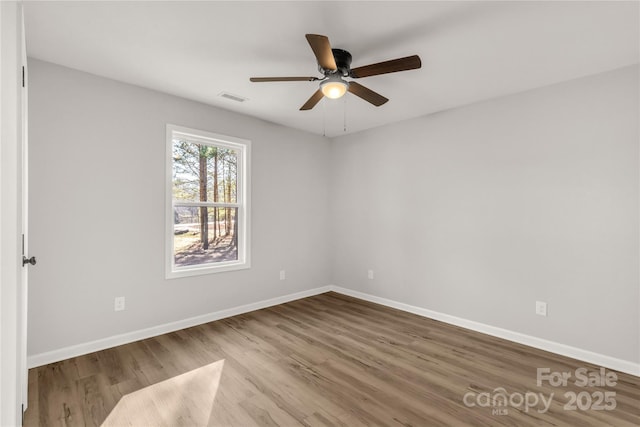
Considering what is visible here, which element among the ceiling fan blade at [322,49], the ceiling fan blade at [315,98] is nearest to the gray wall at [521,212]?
the ceiling fan blade at [315,98]

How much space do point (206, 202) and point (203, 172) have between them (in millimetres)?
356

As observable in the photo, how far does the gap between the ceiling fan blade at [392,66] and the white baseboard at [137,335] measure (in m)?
2.99

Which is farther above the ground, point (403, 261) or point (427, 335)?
point (403, 261)

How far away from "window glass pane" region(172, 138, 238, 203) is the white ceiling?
0.68m

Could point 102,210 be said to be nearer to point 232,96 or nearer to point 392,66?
point 232,96

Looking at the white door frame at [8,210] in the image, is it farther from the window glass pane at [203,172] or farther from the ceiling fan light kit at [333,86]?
the window glass pane at [203,172]

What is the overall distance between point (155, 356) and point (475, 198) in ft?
11.6

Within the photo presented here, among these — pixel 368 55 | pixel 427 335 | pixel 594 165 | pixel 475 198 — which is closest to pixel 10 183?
pixel 368 55

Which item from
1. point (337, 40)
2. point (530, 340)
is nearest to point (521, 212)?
point (530, 340)

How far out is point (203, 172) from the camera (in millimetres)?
3678

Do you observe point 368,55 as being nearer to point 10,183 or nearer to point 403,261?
point 10,183

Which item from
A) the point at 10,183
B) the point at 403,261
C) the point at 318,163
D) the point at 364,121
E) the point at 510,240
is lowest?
the point at 403,261

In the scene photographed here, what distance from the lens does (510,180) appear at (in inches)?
126

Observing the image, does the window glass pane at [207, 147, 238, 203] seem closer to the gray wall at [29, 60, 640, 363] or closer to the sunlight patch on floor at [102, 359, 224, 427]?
the gray wall at [29, 60, 640, 363]
